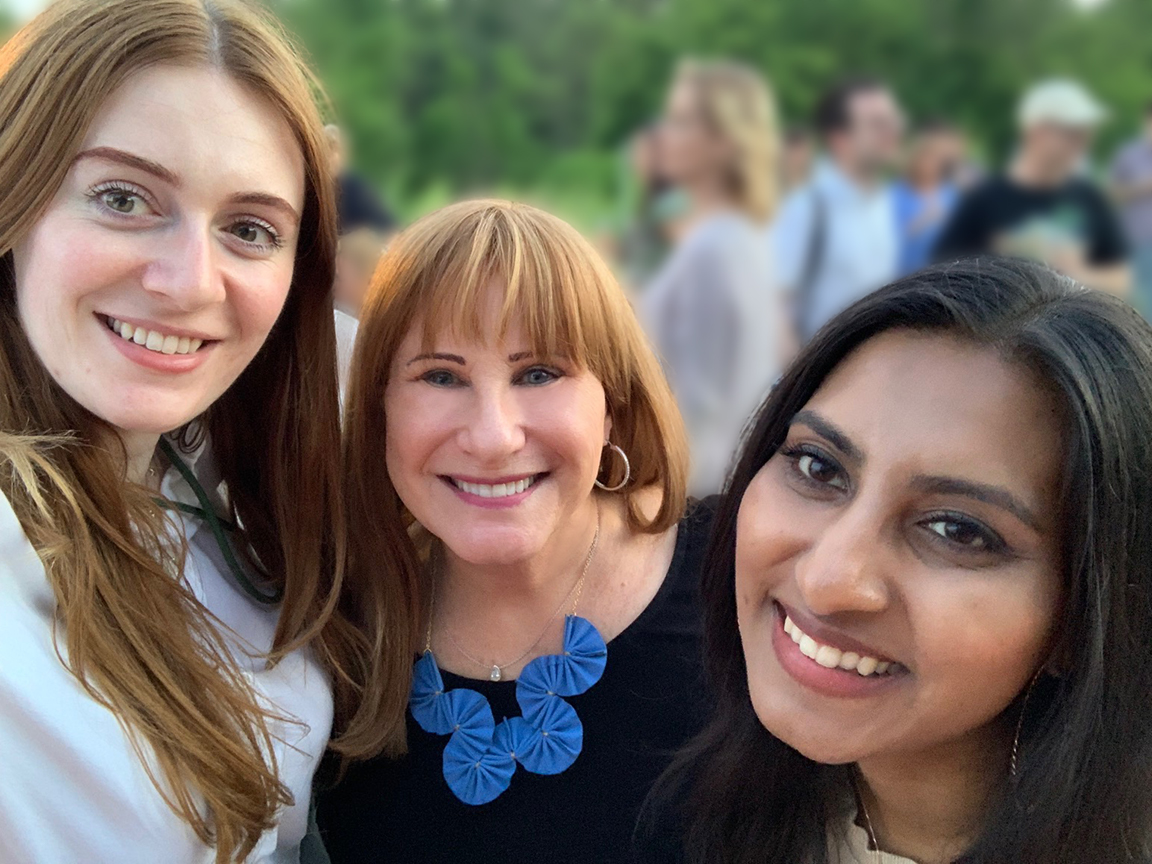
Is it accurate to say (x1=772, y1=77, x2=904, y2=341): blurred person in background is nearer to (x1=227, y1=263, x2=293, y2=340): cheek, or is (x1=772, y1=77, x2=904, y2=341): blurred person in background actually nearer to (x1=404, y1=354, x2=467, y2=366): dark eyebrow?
(x1=404, y1=354, x2=467, y2=366): dark eyebrow

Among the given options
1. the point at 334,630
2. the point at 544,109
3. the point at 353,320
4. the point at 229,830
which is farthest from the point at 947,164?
the point at 544,109

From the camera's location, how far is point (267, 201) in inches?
79.2

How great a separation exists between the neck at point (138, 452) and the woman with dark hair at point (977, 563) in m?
1.14

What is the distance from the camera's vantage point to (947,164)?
7.22 m

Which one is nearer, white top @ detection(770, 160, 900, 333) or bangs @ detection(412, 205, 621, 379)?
bangs @ detection(412, 205, 621, 379)

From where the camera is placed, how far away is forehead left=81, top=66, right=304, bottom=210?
73.9 inches

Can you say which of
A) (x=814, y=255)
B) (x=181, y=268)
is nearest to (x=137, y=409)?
(x=181, y=268)

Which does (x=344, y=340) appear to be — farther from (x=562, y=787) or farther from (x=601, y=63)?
(x=601, y=63)

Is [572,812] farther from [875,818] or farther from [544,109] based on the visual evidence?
[544,109]

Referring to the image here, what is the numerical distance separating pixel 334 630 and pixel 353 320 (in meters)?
0.76

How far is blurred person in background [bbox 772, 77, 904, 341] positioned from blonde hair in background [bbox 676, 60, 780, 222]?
0.79 m

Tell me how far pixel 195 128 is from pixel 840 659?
1.31m

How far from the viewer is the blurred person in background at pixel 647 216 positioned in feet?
16.3

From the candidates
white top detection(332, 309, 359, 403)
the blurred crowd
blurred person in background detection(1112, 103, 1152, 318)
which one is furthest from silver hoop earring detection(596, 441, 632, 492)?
blurred person in background detection(1112, 103, 1152, 318)
